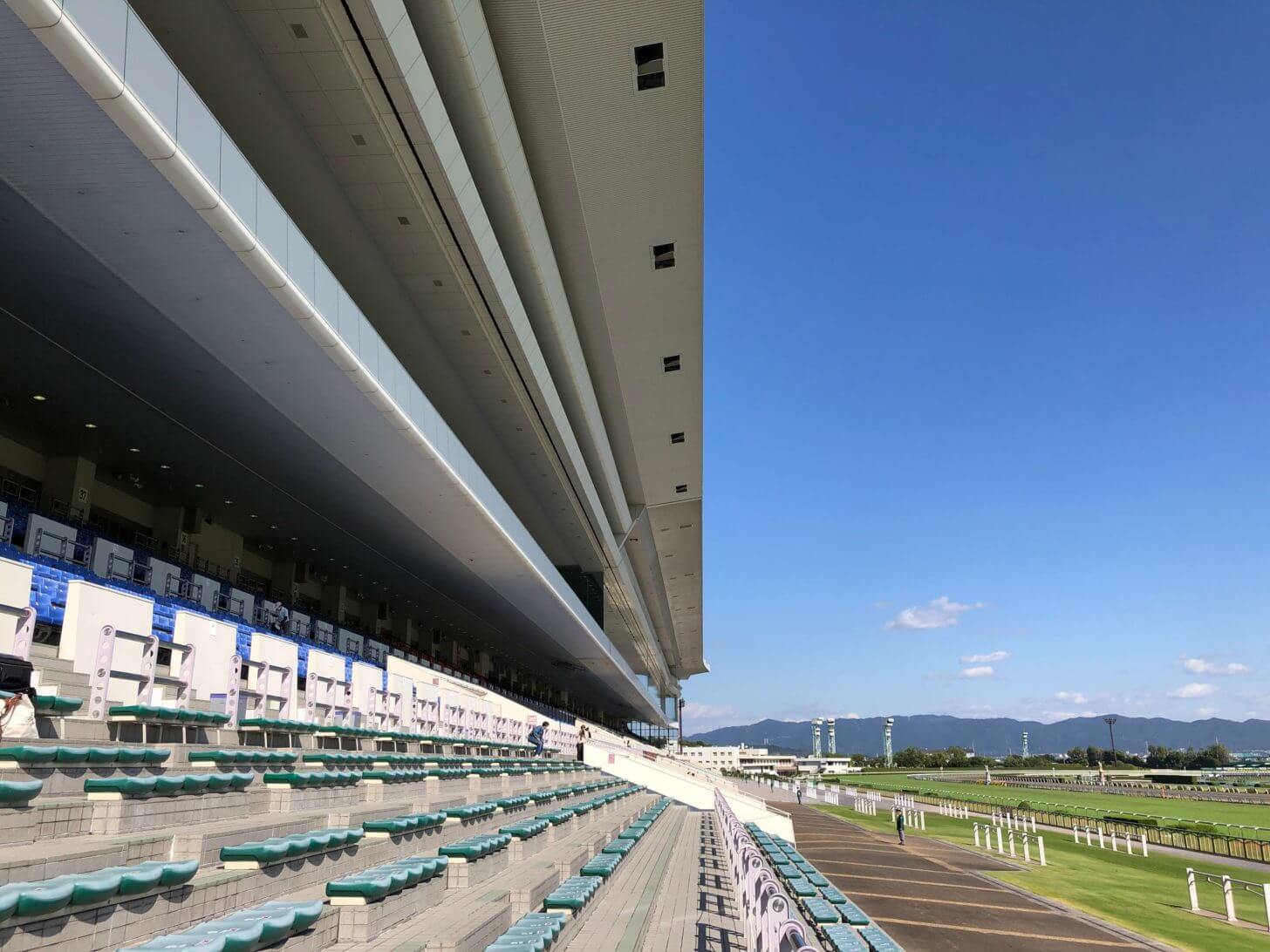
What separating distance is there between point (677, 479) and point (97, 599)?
105 feet

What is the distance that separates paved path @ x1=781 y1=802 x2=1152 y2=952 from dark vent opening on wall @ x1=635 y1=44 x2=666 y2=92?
52.6ft

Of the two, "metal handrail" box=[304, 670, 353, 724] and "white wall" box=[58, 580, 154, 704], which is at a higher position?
"white wall" box=[58, 580, 154, 704]

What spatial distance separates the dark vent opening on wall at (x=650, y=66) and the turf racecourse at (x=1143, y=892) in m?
17.7

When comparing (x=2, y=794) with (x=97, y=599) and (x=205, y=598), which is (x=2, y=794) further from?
(x=205, y=598)

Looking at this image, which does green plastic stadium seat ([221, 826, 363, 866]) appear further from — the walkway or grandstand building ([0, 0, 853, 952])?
the walkway

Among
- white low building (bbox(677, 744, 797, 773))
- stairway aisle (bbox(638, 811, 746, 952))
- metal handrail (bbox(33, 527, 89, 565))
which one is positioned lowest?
white low building (bbox(677, 744, 797, 773))

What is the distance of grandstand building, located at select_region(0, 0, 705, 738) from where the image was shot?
26.8 feet

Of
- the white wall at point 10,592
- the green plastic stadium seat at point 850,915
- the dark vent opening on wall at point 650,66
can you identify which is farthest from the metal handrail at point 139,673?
the dark vent opening on wall at point 650,66

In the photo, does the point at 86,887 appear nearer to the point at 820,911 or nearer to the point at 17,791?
the point at 17,791

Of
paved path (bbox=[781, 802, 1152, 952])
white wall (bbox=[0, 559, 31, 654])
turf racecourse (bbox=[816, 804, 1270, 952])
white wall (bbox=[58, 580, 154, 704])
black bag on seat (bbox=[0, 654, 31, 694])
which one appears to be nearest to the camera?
black bag on seat (bbox=[0, 654, 31, 694])

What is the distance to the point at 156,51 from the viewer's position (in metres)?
7.51

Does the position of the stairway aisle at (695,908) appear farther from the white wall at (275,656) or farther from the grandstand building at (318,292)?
the grandstand building at (318,292)

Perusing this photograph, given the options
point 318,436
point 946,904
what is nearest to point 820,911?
point 946,904

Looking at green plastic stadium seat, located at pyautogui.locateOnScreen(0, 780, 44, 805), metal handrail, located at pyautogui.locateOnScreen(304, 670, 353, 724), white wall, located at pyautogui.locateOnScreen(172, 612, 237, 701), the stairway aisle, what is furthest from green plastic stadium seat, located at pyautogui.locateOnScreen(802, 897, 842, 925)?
green plastic stadium seat, located at pyautogui.locateOnScreen(0, 780, 44, 805)
